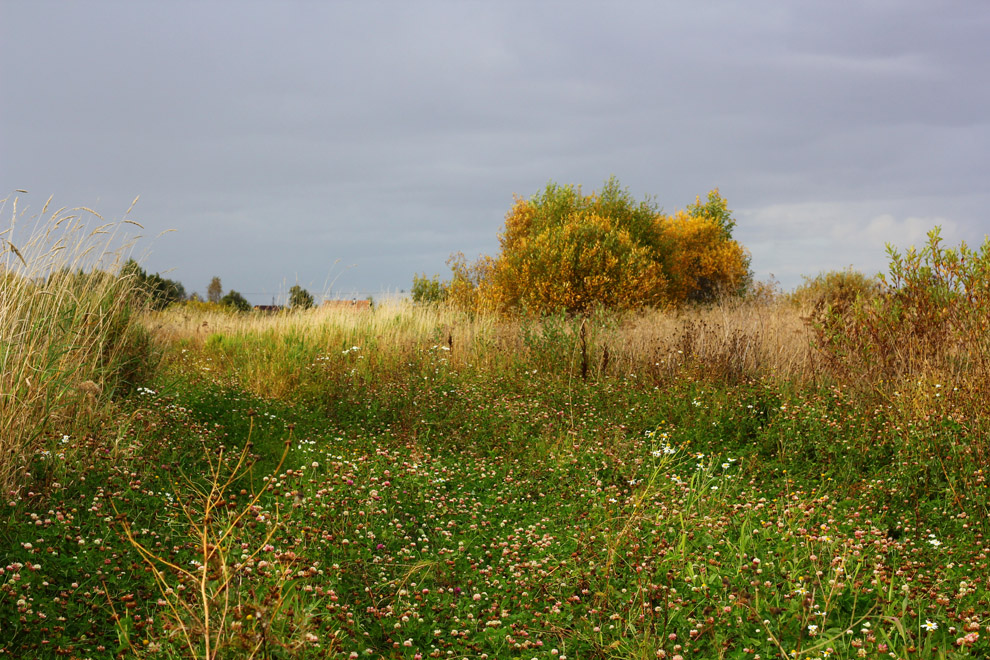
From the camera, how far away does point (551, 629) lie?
3.21 m

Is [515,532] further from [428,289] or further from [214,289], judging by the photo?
[214,289]

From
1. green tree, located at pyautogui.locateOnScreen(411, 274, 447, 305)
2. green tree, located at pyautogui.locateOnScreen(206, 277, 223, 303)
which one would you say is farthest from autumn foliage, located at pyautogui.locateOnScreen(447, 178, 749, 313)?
green tree, located at pyautogui.locateOnScreen(206, 277, 223, 303)

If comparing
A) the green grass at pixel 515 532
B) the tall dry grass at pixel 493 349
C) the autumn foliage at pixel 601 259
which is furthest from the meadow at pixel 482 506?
the autumn foliage at pixel 601 259

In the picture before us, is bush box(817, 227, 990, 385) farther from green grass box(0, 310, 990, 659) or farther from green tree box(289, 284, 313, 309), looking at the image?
green tree box(289, 284, 313, 309)

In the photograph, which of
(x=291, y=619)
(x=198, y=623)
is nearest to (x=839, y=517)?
(x=291, y=619)

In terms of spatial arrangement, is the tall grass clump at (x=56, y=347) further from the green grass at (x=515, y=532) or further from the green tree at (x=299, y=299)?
the green tree at (x=299, y=299)

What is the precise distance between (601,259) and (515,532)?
13.1 metres

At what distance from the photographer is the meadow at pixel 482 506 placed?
122 inches

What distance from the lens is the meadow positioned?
3104mm

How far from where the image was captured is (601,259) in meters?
17.1

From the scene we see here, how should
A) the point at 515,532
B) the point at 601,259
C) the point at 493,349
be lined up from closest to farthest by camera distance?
the point at 515,532 → the point at 493,349 → the point at 601,259

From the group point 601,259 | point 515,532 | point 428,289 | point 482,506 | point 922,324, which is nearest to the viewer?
point 515,532

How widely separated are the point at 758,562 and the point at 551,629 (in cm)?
112

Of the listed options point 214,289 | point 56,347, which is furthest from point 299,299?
point 214,289
